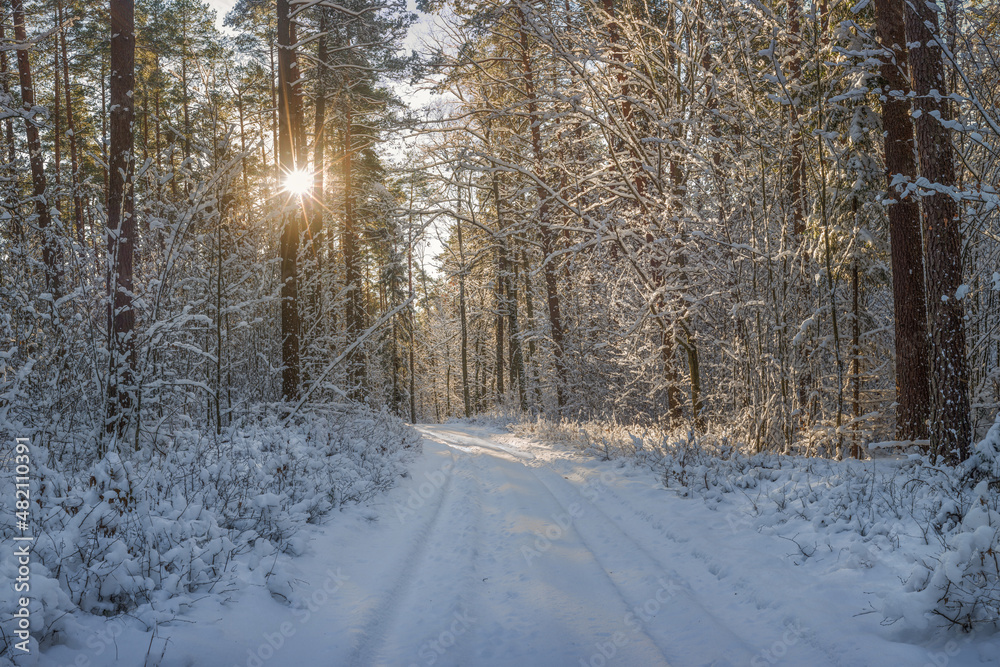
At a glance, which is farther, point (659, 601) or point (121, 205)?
point (121, 205)

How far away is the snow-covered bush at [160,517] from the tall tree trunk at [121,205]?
0.73 m

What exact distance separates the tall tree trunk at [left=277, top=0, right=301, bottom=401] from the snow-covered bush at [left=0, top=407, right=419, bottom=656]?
3045mm

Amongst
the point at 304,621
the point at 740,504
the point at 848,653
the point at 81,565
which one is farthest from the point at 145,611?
the point at 740,504

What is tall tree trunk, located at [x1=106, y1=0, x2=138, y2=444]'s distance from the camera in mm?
5695

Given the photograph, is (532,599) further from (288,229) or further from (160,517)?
(288,229)

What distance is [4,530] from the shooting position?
345 cm

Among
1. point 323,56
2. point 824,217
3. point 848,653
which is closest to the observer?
point 848,653

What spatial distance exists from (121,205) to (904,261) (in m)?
11.0

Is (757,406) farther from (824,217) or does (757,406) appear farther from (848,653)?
(848,653)

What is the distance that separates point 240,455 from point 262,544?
7.76 feet

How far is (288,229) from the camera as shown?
1068 cm

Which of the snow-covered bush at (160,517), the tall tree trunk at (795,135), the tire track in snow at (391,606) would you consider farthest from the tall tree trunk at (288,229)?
the tall tree trunk at (795,135)

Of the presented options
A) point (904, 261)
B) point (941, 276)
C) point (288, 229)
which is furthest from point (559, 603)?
point (288, 229)

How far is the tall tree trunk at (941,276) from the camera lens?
565 cm
